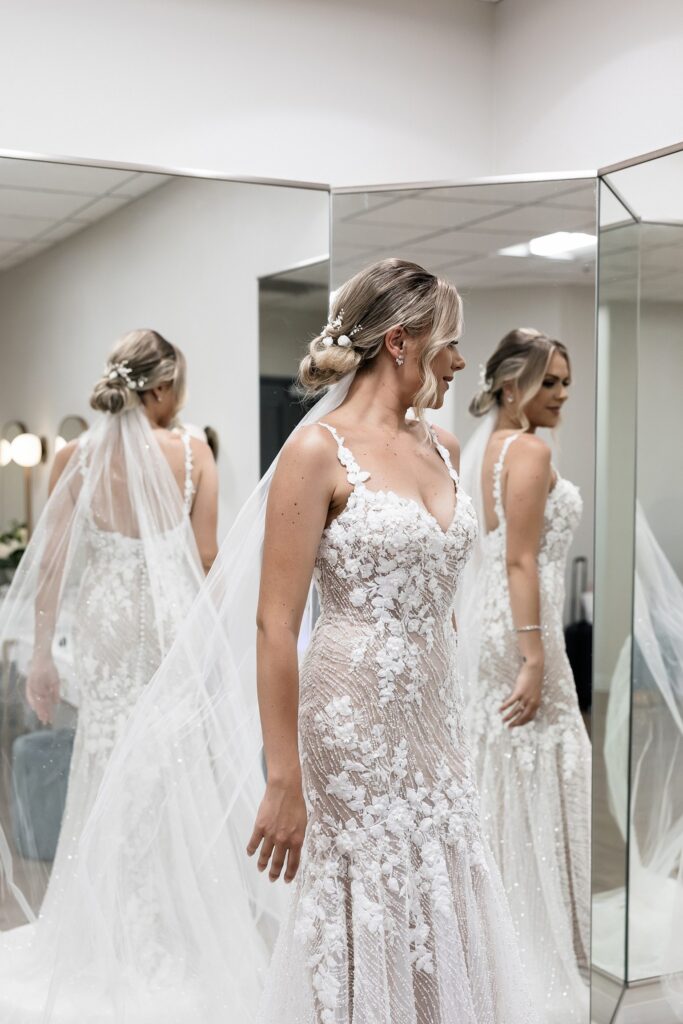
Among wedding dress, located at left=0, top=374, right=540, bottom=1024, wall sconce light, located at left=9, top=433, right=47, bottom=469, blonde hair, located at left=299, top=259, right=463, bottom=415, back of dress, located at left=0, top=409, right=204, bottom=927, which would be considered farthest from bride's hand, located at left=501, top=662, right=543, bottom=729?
wall sconce light, located at left=9, top=433, right=47, bottom=469

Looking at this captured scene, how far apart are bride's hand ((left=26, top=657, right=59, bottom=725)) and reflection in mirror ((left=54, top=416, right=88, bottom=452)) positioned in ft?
2.05

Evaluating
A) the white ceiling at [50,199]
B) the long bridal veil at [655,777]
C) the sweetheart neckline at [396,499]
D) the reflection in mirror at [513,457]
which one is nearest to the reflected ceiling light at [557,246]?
the reflection in mirror at [513,457]

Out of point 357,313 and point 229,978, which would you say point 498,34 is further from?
point 229,978

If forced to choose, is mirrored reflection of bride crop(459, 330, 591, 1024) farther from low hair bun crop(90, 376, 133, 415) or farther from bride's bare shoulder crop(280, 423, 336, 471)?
bride's bare shoulder crop(280, 423, 336, 471)

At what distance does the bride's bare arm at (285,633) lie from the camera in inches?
81.7

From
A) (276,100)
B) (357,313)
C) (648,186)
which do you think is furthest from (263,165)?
(357,313)

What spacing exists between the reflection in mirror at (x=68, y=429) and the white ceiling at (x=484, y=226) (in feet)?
3.24

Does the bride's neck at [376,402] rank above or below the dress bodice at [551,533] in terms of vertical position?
above

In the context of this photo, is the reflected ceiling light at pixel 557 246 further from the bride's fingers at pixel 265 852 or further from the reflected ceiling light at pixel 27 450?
the bride's fingers at pixel 265 852

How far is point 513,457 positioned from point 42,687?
1.51 m

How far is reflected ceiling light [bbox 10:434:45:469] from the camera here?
334 cm

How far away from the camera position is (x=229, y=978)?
294 cm

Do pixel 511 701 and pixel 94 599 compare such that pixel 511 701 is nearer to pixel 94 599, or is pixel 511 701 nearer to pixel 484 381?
pixel 484 381

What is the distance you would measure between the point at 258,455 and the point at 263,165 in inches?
54.4
